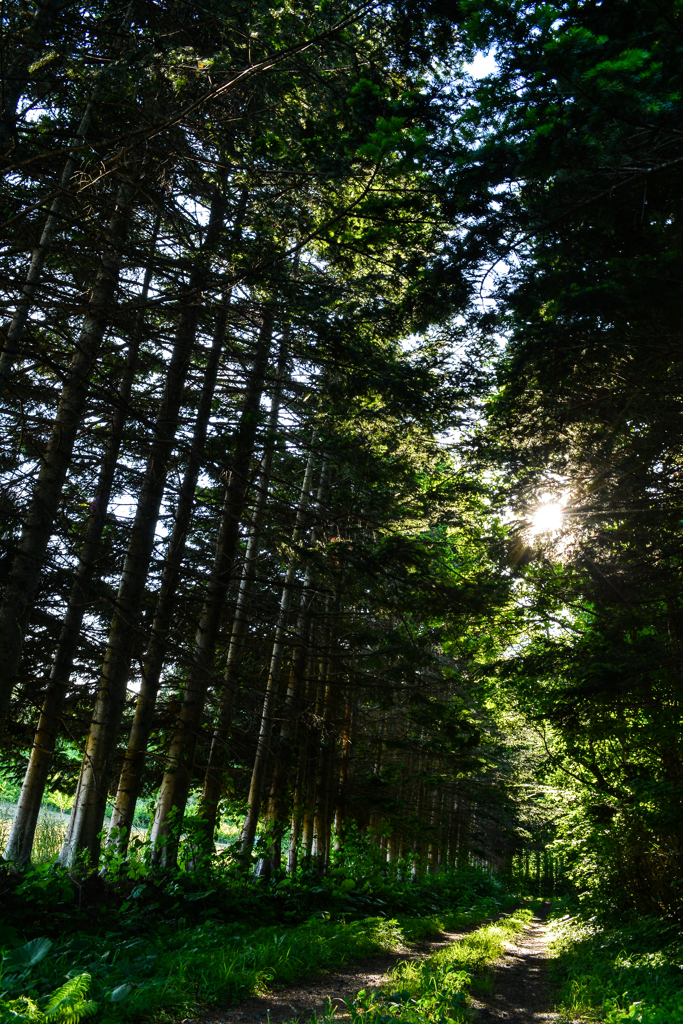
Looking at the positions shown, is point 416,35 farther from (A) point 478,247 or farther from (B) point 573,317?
(B) point 573,317

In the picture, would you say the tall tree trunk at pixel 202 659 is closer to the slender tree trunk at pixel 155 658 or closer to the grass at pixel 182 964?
the slender tree trunk at pixel 155 658

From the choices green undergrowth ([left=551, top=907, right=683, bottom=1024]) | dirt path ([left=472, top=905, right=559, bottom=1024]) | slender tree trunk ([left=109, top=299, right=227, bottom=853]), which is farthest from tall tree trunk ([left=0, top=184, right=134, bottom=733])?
green undergrowth ([left=551, top=907, right=683, bottom=1024])

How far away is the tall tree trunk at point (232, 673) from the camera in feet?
28.2

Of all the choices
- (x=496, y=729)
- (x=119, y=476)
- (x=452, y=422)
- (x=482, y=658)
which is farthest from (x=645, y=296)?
(x=496, y=729)

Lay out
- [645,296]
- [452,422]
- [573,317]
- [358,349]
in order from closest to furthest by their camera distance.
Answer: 1. [645,296]
2. [573,317]
3. [358,349]
4. [452,422]

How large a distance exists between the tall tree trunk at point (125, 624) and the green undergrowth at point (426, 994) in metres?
3.78

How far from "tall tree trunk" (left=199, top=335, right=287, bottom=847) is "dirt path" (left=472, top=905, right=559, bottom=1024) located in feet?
13.4

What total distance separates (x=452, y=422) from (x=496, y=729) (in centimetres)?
2301

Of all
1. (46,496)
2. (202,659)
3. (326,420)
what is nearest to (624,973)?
(202,659)

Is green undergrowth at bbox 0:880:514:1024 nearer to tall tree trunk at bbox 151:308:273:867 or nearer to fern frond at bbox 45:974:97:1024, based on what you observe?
fern frond at bbox 45:974:97:1024

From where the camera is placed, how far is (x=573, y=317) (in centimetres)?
638

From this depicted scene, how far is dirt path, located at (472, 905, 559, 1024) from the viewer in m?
6.50

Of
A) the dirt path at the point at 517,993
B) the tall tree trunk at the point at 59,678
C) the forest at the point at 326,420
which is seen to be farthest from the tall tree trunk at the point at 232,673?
the dirt path at the point at 517,993

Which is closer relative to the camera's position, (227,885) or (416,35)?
(416,35)
